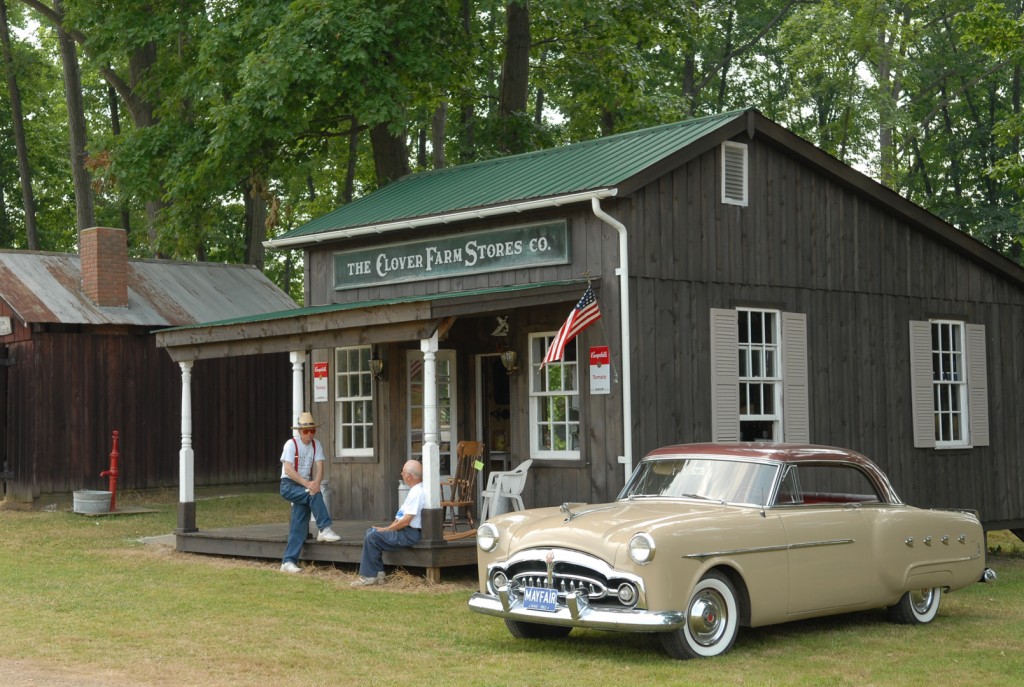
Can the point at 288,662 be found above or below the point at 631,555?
below

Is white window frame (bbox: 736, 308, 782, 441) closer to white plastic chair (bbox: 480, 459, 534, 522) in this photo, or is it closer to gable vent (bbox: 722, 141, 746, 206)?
gable vent (bbox: 722, 141, 746, 206)

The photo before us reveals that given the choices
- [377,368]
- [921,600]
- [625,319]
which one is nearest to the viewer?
[921,600]

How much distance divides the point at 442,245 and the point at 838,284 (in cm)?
505

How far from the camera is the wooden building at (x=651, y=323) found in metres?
14.3

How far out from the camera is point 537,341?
15.3m

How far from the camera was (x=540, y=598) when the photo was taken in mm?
9250

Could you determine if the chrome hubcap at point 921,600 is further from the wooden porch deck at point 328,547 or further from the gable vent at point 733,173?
the gable vent at point 733,173

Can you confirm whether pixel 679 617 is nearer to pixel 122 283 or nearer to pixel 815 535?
pixel 815 535

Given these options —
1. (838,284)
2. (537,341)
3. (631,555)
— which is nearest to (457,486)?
(537,341)

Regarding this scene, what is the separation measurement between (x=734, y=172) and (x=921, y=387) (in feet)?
14.3

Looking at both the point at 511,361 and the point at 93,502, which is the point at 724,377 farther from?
the point at 93,502

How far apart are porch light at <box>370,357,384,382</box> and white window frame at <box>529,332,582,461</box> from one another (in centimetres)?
239

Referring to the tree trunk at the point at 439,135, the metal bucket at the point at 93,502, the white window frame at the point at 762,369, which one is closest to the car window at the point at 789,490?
the white window frame at the point at 762,369

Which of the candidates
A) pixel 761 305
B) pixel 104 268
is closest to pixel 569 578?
pixel 761 305
